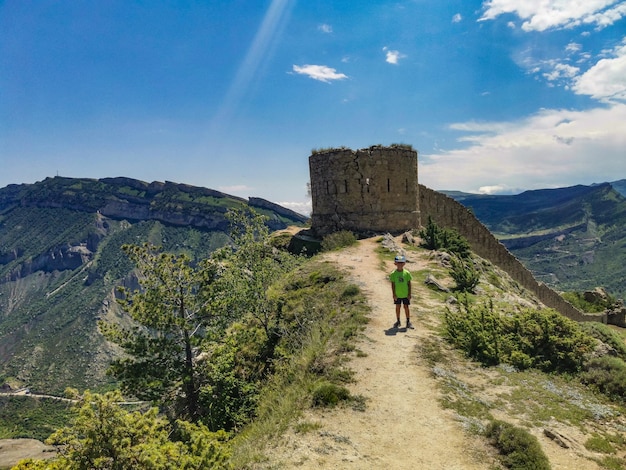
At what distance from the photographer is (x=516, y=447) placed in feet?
16.6

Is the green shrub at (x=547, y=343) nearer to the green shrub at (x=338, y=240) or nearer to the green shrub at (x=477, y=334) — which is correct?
the green shrub at (x=477, y=334)

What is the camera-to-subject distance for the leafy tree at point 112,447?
13.6 feet

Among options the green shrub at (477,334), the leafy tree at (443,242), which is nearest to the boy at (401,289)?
the green shrub at (477,334)

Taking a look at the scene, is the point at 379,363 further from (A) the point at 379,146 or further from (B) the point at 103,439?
(A) the point at 379,146

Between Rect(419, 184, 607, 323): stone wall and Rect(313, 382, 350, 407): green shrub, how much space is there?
22.5 metres

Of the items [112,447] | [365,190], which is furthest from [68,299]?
[112,447]

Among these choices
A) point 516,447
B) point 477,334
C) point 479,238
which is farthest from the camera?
point 479,238

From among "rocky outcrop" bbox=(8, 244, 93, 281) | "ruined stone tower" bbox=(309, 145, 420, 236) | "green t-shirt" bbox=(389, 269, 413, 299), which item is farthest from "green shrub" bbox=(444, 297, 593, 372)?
"rocky outcrop" bbox=(8, 244, 93, 281)

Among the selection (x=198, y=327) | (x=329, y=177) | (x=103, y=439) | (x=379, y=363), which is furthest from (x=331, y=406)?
(x=329, y=177)

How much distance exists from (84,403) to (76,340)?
136m

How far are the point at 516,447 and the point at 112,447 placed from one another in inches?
201

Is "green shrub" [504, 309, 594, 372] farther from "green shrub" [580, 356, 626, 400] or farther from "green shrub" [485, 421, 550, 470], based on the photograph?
"green shrub" [485, 421, 550, 470]

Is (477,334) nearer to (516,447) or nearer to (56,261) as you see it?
(516,447)

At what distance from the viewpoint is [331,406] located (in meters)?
6.40
